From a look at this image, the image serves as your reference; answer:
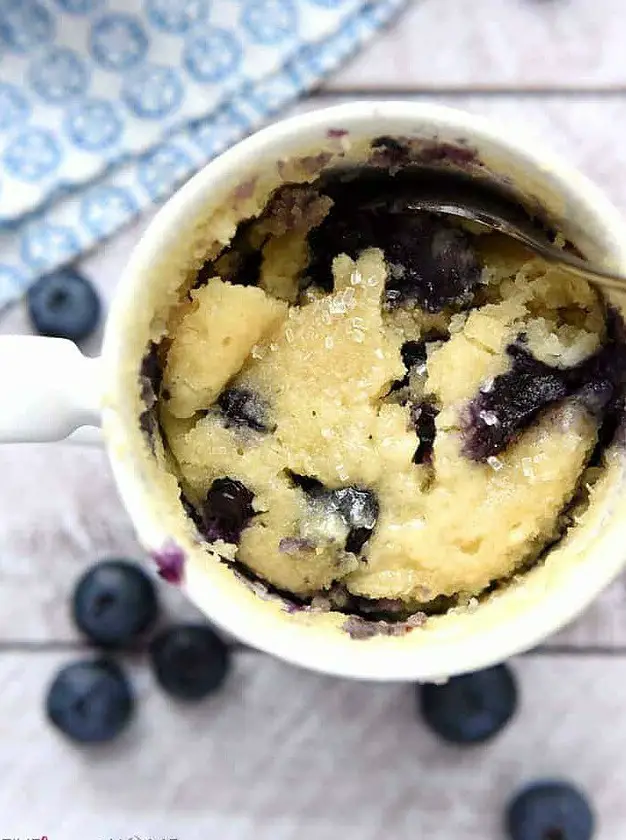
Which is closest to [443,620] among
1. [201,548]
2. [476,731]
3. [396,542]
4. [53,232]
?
[396,542]

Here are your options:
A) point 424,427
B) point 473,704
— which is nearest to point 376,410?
point 424,427

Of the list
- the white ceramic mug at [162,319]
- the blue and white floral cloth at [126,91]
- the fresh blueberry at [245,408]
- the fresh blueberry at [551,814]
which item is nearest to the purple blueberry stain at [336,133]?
the white ceramic mug at [162,319]

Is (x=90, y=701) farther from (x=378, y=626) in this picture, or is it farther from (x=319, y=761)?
(x=378, y=626)

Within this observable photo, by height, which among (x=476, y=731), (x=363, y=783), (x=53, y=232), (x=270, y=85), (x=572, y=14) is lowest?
(x=363, y=783)

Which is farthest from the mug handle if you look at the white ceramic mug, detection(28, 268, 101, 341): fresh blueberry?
detection(28, 268, 101, 341): fresh blueberry

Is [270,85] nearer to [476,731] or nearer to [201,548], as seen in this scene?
[201,548]

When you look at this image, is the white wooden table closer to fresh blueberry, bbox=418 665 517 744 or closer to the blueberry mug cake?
fresh blueberry, bbox=418 665 517 744

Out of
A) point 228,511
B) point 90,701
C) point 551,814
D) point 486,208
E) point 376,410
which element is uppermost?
point 486,208
